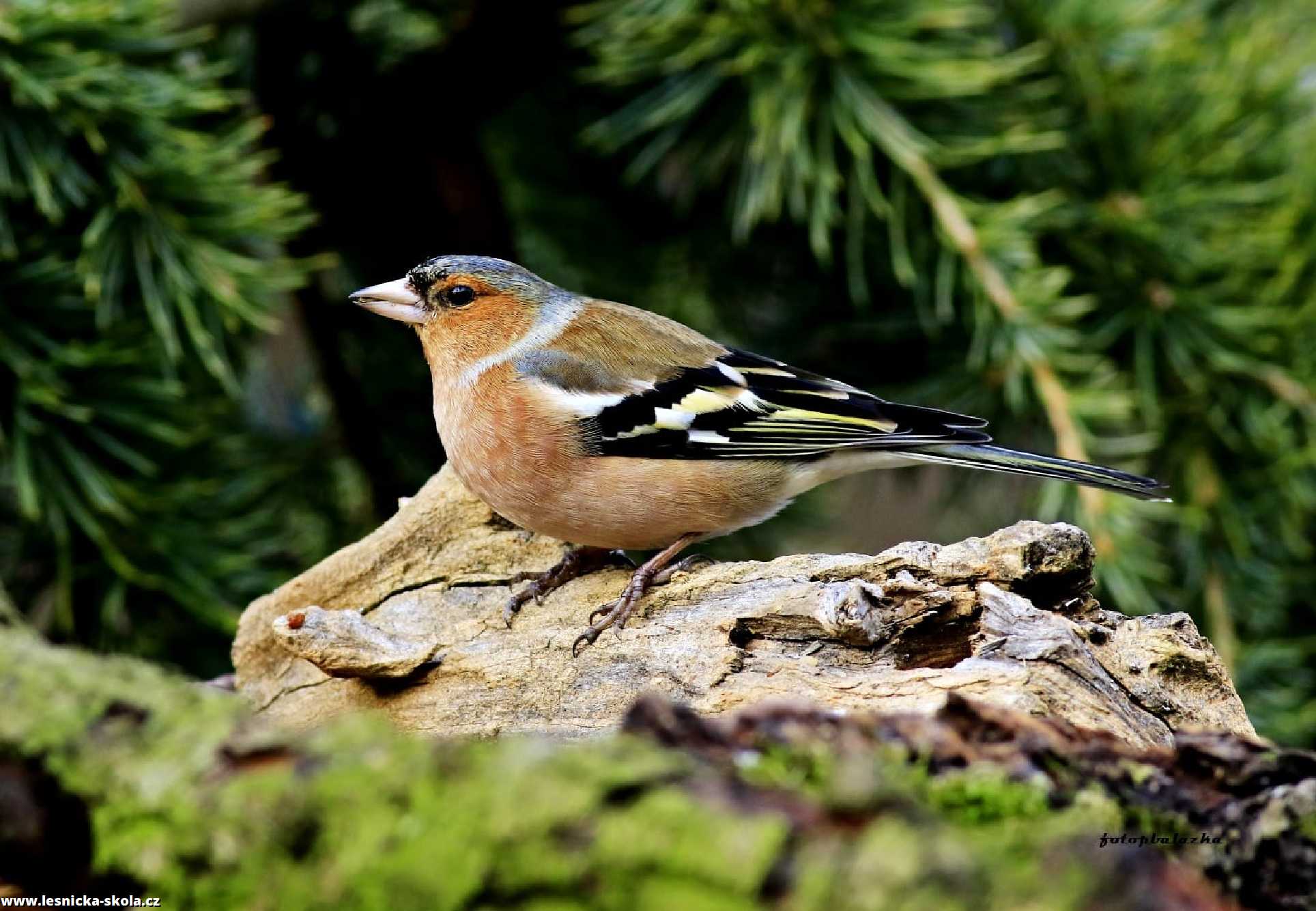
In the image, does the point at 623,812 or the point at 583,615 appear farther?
the point at 583,615

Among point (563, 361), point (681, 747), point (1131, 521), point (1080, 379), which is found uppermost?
point (681, 747)

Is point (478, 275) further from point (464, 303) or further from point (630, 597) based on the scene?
point (630, 597)

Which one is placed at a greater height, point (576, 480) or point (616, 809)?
point (616, 809)

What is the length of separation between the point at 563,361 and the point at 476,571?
0.63 meters

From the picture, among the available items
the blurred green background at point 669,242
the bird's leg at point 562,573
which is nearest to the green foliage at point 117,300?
the blurred green background at point 669,242

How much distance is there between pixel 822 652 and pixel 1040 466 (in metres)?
0.99

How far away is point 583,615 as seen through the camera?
7.97ft

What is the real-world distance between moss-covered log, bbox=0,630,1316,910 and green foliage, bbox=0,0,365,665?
5.94 feet

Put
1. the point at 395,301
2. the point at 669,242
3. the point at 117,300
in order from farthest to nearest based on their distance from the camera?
the point at 669,242, the point at 395,301, the point at 117,300

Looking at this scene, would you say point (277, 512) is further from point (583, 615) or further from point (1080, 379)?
point (1080, 379)

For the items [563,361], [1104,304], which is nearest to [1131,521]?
[1104,304]

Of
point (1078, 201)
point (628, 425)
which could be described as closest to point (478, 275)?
point (628, 425)

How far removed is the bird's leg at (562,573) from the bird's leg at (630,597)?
15cm

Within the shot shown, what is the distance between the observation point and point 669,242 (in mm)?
3930
